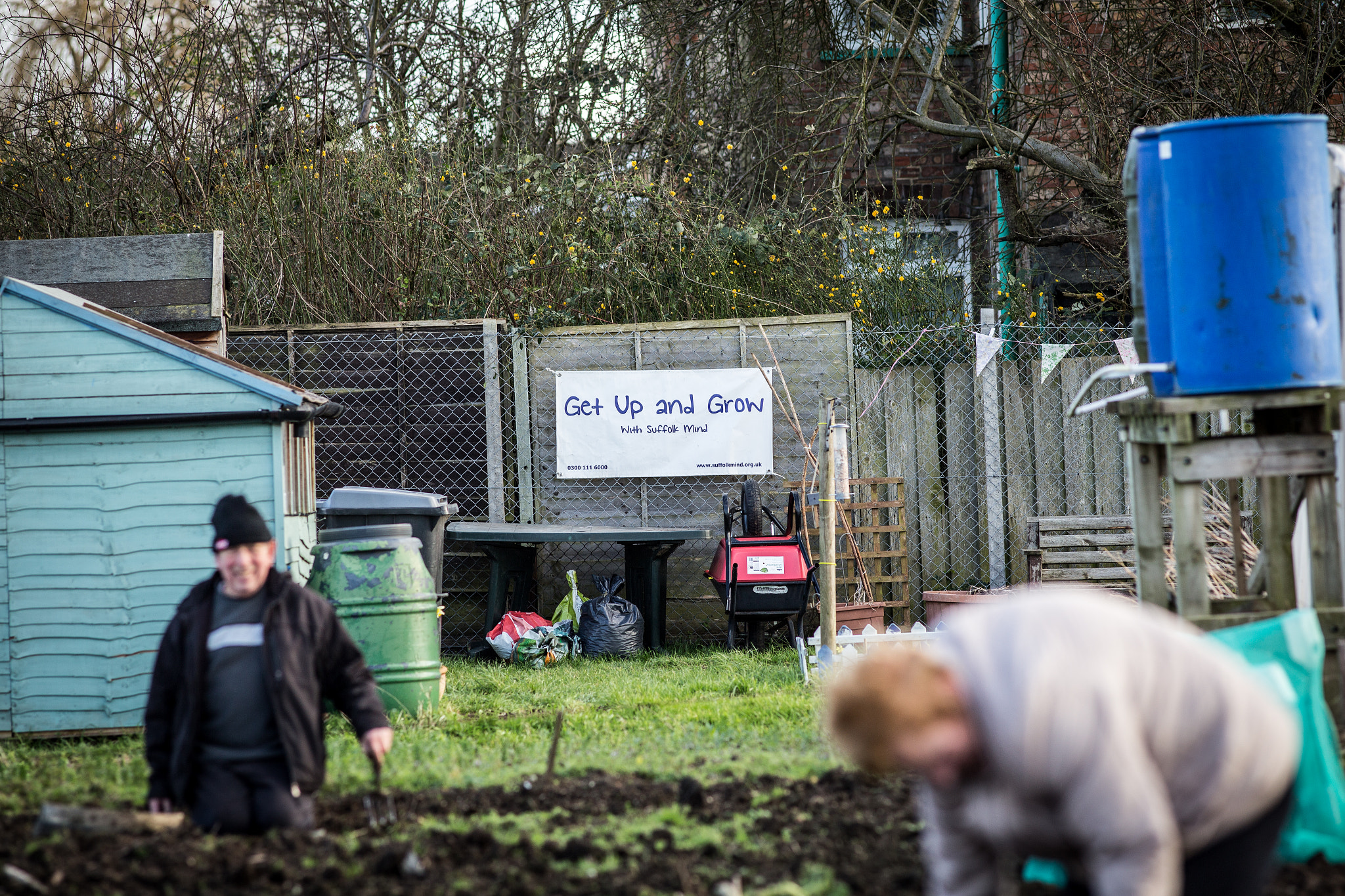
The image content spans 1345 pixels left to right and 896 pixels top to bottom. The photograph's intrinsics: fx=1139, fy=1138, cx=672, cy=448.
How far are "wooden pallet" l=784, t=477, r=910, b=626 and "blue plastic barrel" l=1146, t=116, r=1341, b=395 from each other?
5360mm

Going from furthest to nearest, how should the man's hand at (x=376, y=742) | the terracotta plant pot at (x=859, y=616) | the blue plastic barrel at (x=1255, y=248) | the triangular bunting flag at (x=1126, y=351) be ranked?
the triangular bunting flag at (x=1126, y=351)
the terracotta plant pot at (x=859, y=616)
the man's hand at (x=376, y=742)
the blue plastic barrel at (x=1255, y=248)

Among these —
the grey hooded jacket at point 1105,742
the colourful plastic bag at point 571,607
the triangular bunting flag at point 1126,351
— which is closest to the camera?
the grey hooded jacket at point 1105,742

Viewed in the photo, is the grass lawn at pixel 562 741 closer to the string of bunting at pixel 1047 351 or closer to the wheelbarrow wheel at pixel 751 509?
the wheelbarrow wheel at pixel 751 509

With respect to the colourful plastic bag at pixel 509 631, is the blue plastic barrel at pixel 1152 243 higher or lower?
higher

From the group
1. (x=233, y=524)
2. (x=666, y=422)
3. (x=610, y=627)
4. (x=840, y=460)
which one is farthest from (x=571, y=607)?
(x=233, y=524)

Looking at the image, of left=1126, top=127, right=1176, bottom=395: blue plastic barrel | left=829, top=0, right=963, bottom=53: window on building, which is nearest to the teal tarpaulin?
left=1126, top=127, right=1176, bottom=395: blue plastic barrel

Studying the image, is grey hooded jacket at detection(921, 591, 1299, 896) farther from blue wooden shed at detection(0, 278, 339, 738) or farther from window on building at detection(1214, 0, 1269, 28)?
window on building at detection(1214, 0, 1269, 28)

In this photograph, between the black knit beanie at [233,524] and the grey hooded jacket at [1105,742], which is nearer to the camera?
the grey hooded jacket at [1105,742]

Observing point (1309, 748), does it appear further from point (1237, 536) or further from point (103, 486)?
point (103, 486)

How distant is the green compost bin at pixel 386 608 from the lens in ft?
20.1

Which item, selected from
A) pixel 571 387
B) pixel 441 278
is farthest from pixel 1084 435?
pixel 441 278

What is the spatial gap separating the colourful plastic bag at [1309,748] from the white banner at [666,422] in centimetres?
611

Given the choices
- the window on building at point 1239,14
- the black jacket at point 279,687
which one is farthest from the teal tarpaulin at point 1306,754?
the window on building at point 1239,14

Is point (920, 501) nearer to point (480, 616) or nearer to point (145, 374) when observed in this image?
point (480, 616)
